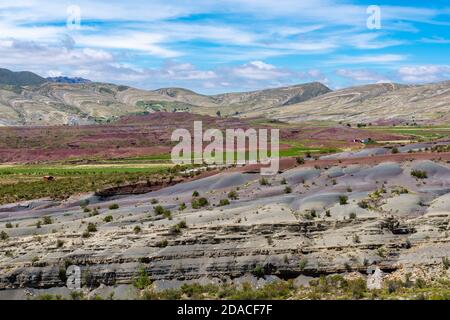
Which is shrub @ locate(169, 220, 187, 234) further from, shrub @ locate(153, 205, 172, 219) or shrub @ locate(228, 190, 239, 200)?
shrub @ locate(228, 190, 239, 200)

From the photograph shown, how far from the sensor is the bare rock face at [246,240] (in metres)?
32.8

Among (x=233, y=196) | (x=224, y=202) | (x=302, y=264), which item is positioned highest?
(x=233, y=196)

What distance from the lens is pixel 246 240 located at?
35.2 meters

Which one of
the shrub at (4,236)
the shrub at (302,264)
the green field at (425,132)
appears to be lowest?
the shrub at (302,264)

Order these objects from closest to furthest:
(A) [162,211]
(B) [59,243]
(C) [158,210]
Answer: (B) [59,243] → (A) [162,211] → (C) [158,210]

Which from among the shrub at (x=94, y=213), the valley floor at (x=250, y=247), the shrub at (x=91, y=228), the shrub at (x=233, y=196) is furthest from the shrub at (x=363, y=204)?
the shrub at (x=94, y=213)

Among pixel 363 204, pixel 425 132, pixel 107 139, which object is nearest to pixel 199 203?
pixel 363 204

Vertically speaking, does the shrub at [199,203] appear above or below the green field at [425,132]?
below

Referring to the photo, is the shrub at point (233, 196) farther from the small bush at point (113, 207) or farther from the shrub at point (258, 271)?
the shrub at point (258, 271)

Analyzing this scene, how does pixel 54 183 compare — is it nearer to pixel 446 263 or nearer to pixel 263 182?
pixel 263 182

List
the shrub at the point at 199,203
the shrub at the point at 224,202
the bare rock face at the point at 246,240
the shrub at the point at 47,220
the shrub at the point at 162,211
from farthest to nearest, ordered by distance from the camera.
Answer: the shrub at the point at 199,203 → the shrub at the point at 224,202 → the shrub at the point at 47,220 → the shrub at the point at 162,211 → the bare rock face at the point at 246,240

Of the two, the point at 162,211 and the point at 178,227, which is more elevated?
the point at 162,211

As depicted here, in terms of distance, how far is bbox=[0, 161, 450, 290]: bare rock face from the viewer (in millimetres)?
32844
